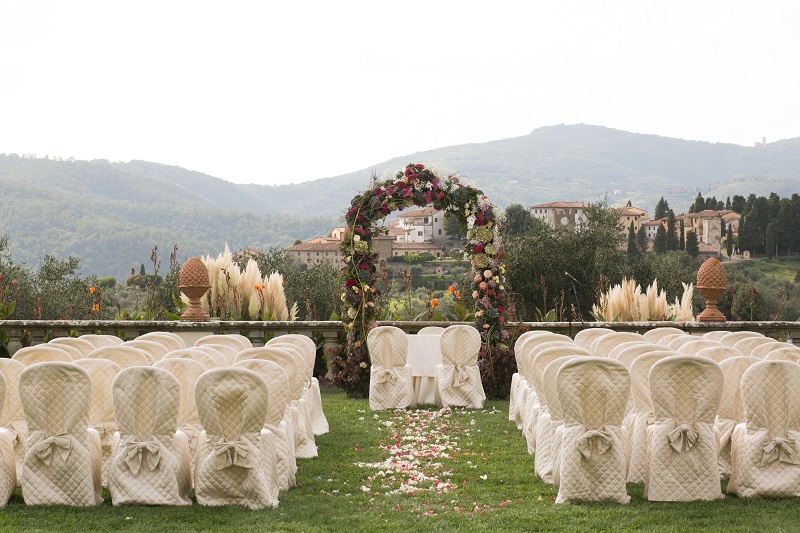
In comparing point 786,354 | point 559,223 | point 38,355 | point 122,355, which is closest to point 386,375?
point 122,355

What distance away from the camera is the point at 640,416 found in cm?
651

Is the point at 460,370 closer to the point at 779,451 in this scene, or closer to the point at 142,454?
the point at 779,451

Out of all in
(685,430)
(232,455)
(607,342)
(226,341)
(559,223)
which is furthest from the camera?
(559,223)

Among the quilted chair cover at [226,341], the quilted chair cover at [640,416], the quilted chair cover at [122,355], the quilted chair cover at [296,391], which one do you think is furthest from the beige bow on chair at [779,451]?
the quilted chair cover at [226,341]

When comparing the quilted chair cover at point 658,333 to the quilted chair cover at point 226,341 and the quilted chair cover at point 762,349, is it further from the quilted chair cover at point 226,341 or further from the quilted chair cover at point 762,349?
the quilted chair cover at point 226,341

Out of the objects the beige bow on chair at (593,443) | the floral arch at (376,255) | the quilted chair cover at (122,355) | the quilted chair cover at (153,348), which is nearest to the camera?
the beige bow on chair at (593,443)

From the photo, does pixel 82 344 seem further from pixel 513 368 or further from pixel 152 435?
pixel 513 368

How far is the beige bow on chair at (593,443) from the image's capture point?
19.4ft

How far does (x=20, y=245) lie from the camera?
61594mm

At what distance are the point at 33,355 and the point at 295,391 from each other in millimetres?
2211

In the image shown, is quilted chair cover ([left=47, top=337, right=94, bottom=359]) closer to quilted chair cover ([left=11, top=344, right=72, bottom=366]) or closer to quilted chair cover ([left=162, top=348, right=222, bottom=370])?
quilted chair cover ([left=11, top=344, right=72, bottom=366])

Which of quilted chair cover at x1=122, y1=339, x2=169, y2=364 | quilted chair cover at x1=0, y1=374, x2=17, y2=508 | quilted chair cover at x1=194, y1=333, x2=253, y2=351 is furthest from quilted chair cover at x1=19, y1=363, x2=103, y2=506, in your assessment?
quilted chair cover at x1=194, y1=333, x2=253, y2=351

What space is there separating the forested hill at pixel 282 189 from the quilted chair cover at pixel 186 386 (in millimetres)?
23038

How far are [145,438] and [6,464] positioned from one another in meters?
1.00
